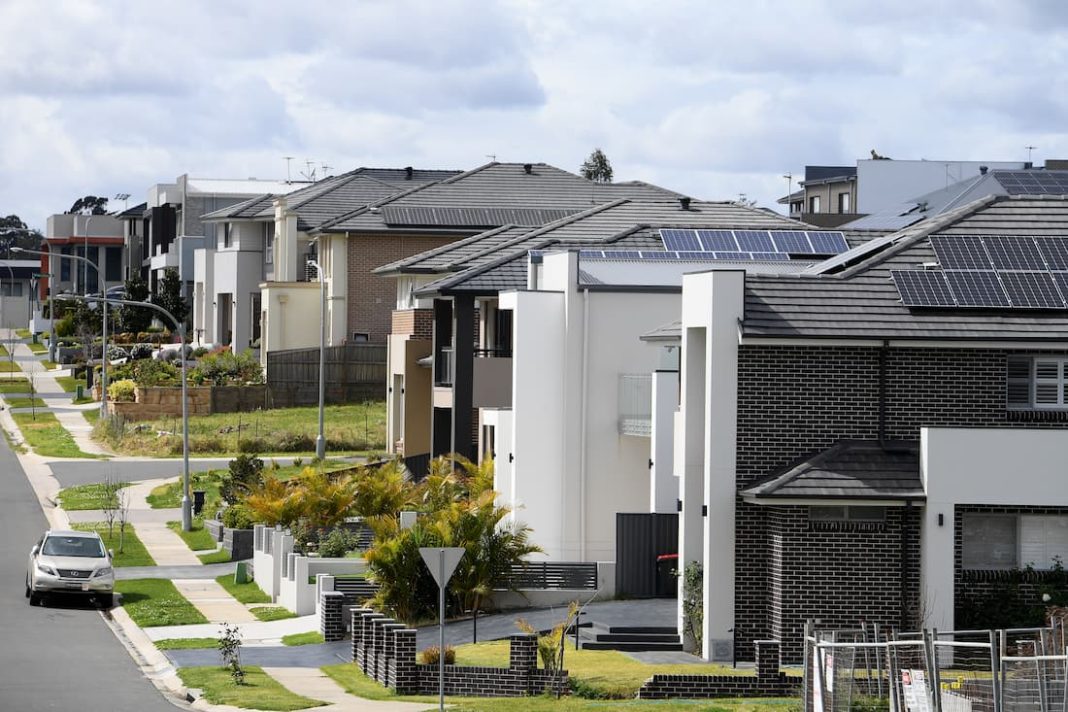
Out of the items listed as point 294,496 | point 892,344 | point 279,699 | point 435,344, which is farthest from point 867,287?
point 435,344

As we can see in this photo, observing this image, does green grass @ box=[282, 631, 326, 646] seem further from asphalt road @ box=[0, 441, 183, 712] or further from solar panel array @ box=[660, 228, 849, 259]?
solar panel array @ box=[660, 228, 849, 259]

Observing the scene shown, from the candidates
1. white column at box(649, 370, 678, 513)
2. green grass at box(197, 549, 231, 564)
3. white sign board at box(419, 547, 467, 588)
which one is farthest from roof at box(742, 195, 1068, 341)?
green grass at box(197, 549, 231, 564)

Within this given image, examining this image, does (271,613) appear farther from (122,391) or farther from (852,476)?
(122,391)

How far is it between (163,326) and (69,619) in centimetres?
7000

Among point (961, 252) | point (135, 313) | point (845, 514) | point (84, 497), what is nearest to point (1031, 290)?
point (961, 252)

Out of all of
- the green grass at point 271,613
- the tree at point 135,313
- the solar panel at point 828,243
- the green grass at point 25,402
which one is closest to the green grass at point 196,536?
the green grass at point 271,613

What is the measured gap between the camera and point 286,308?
77.1 m

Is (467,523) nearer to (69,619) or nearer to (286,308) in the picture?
(69,619)

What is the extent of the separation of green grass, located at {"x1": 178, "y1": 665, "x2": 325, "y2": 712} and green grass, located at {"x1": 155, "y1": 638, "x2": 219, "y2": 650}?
9.63ft

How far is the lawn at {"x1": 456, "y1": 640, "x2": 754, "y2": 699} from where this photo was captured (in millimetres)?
25641

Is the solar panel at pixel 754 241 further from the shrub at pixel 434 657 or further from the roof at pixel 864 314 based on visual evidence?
the shrub at pixel 434 657

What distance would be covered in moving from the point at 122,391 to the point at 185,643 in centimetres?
4407

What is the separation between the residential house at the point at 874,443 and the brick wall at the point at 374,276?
42321 millimetres

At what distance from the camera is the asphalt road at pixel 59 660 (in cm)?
2561
